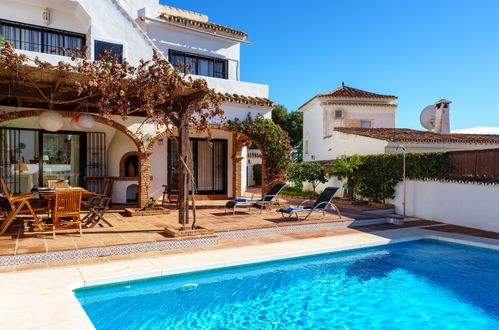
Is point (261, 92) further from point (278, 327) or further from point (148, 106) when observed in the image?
point (278, 327)

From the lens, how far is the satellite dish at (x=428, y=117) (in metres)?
14.2

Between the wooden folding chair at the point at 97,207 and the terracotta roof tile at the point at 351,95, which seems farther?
the terracotta roof tile at the point at 351,95

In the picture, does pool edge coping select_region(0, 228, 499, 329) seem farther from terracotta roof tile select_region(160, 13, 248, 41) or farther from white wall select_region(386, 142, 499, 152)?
terracotta roof tile select_region(160, 13, 248, 41)

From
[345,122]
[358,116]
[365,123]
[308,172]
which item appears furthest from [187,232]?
[365,123]

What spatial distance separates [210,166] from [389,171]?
8.30 metres

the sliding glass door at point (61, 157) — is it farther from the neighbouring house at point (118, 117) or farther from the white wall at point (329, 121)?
the white wall at point (329, 121)

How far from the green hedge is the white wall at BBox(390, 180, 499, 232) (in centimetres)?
34

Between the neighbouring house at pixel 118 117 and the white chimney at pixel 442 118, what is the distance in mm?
6611

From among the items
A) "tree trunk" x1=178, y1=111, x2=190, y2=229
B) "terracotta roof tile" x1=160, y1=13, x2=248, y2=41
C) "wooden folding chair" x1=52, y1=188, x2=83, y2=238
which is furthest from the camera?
"terracotta roof tile" x1=160, y1=13, x2=248, y2=41

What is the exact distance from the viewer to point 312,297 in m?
6.06

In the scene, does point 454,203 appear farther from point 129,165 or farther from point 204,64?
point 129,165

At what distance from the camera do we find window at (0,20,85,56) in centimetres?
1293

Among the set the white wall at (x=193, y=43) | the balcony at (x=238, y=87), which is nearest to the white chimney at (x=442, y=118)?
the balcony at (x=238, y=87)

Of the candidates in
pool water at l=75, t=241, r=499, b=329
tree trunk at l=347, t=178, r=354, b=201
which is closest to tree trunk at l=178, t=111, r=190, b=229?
pool water at l=75, t=241, r=499, b=329
